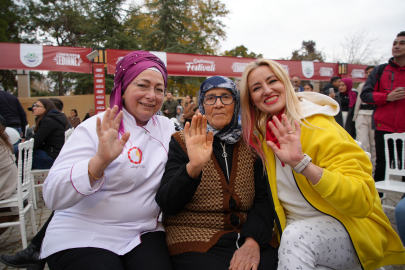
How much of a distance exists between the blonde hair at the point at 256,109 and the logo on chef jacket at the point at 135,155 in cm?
81

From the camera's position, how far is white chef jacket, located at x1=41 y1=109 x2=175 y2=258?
1.52m

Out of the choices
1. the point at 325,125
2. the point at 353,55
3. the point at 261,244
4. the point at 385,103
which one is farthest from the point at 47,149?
the point at 353,55

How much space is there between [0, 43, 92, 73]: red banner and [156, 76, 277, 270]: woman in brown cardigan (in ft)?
25.9

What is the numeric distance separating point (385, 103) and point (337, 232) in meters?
2.75

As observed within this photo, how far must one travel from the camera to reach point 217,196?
69.7 inches

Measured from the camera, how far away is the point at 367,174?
58.1 inches

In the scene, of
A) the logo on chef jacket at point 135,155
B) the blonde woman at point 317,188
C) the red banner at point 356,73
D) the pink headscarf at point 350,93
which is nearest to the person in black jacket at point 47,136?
the logo on chef jacket at point 135,155

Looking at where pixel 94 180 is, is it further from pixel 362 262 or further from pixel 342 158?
pixel 362 262

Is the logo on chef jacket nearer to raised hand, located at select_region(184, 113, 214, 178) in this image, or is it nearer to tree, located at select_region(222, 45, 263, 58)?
raised hand, located at select_region(184, 113, 214, 178)

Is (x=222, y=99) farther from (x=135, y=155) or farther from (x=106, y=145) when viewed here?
(x=106, y=145)

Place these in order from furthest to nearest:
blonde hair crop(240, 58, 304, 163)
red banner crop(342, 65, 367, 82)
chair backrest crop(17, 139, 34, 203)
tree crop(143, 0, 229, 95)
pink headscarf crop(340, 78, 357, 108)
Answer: tree crop(143, 0, 229, 95), red banner crop(342, 65, 367, 82), pink headscarf crop(340, 78, 357, 108), chair backrest crop(17, 139, 34, 203), blonde hair crop(240, 58, 304, 163)

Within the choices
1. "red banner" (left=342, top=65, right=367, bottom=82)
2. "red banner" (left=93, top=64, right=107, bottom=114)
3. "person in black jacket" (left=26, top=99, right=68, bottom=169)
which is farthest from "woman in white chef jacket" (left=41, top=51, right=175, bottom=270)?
"red banner" (left=342, top=65, right=367, bottom=82)

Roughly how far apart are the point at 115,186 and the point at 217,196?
2.28ft

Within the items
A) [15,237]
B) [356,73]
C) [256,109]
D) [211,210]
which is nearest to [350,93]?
[256,109]
